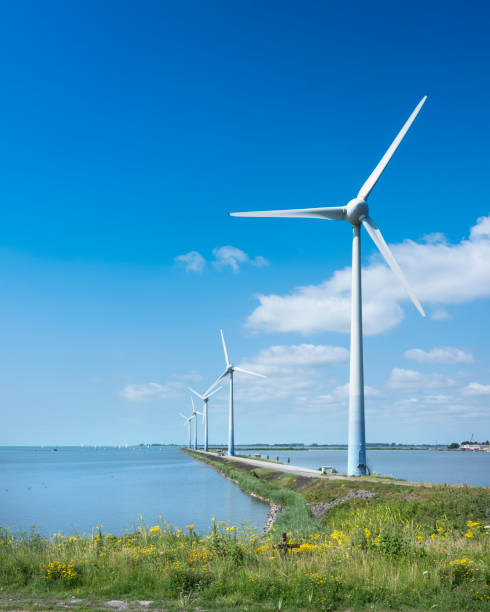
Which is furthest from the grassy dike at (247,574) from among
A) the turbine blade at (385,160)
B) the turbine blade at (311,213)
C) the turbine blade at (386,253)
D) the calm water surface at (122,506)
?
the turbine blade at (385,160)

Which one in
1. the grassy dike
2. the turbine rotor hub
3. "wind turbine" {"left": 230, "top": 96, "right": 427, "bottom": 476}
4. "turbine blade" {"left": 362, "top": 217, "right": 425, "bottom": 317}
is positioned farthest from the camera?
the turbine rotor hub

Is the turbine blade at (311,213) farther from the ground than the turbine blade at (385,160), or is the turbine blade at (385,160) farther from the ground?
the turbine blade at (385,160)

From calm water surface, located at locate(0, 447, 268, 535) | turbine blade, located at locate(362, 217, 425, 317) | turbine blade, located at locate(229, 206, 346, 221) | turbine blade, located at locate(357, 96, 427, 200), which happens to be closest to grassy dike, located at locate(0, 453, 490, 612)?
calm water surface, located at locate(0, 447, 268, 535)

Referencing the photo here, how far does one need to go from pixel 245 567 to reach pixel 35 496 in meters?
51.4

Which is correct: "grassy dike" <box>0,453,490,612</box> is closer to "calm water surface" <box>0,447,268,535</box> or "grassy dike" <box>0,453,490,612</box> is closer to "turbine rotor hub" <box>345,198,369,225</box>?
"calm water surface" <box>0,447,268,535</box>

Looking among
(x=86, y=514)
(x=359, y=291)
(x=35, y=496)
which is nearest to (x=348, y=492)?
(x=359, y=291)

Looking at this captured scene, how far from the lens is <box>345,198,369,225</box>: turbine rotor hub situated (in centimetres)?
4306

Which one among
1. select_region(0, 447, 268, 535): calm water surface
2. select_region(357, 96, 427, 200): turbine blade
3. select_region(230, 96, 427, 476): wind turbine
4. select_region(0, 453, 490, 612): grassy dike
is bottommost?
select_region(0, 447, 268, 535): calm water surface

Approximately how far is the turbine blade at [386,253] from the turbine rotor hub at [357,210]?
517 mm

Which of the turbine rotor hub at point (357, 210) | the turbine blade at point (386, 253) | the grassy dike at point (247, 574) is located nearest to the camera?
the grassy dike at point (247, 574)

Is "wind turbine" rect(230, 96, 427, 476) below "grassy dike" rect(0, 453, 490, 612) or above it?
above

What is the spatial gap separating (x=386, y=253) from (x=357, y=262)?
12.7 feet

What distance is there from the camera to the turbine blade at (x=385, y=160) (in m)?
40.0

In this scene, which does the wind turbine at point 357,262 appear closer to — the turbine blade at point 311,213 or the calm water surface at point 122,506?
the turbine blade at point 311,213
